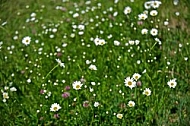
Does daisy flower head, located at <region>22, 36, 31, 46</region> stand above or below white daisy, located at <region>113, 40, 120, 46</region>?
below

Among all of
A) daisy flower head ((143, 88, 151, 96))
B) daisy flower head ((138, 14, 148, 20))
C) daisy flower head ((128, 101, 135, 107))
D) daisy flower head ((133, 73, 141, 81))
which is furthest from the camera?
daisy flower head ((138, 14, 148, 20))

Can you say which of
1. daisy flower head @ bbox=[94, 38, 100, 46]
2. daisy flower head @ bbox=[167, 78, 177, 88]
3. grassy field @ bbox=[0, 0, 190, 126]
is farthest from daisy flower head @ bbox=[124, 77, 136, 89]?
daisy flower head @ bbox=[94, 38, 100, 46]

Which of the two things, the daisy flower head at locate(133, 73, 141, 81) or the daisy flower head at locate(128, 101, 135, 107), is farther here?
the daisy flower head at locate(133, 73, 141, 81)

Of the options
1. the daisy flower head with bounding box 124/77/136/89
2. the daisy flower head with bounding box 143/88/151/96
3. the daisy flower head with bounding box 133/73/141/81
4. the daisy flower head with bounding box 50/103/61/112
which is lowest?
the daisy flower head with bounding box 50/103/61/112

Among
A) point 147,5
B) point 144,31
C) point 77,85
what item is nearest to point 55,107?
point 77,85

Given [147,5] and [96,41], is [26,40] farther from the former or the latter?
[147,5]

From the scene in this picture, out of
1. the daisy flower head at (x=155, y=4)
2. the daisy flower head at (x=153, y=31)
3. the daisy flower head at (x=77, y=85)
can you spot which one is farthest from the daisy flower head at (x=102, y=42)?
the daisy flower head at (x=155, y=4)

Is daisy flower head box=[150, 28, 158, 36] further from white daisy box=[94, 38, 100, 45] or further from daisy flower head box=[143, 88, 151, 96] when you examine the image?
daisy flower head box=[143, 88, 151, 96]

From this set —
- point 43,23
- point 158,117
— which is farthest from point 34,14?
point 158,117
